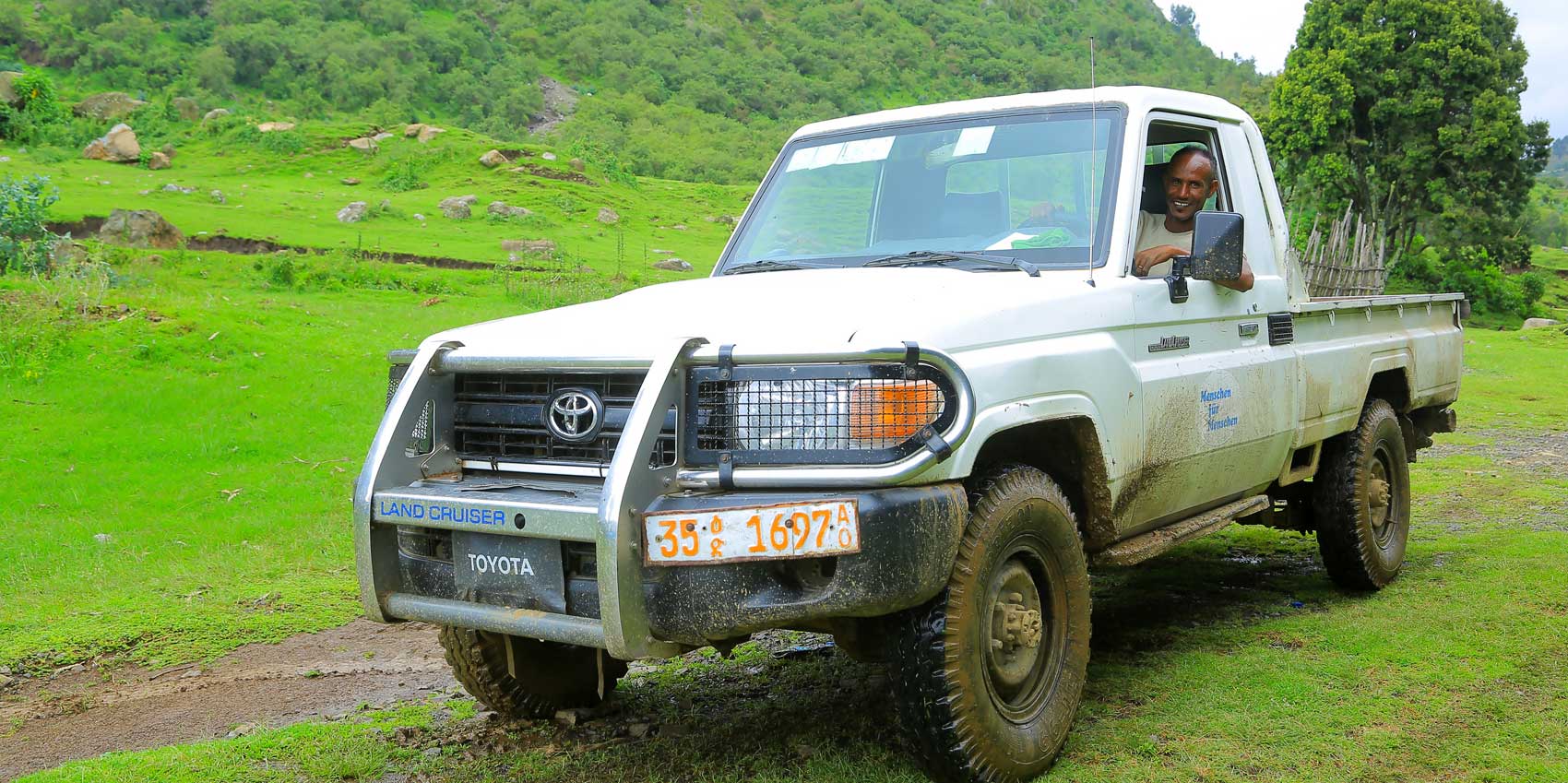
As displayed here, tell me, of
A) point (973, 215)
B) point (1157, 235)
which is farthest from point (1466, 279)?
point (973, 215)

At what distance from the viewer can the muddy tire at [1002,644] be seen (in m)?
3.40

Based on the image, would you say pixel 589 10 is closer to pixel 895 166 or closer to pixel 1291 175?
pixel 1291 175

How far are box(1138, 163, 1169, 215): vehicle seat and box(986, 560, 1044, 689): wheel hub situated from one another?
2058 millimetres

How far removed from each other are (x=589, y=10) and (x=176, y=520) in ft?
275

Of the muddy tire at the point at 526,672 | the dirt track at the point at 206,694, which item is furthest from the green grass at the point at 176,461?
the muddy tire at the point at 526,672

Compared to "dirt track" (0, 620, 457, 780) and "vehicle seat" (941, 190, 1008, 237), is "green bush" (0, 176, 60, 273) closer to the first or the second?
"dirt track" (0, 620, 457, 780)

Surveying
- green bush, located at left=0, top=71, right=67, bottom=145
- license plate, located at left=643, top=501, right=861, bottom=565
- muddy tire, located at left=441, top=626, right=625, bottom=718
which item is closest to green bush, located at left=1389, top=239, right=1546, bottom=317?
muddy tire, located at left=441, top=626, right=625, bottom=718

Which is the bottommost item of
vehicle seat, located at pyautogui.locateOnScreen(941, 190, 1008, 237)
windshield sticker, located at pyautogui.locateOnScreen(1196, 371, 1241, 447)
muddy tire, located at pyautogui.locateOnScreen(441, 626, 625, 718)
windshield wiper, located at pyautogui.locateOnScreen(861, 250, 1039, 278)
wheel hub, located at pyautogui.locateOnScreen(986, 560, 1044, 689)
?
muddy tire, located at pyautogui.locateOnScreen(441, 626, 625, 718)

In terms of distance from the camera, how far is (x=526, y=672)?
4.28 metres

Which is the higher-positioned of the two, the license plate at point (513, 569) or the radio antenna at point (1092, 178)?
the radio antenna at point (1092, 178)

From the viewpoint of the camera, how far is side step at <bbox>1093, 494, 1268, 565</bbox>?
14.2 ft

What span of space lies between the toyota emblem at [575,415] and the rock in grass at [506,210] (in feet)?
96.5

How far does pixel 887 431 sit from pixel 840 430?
12 centimetres

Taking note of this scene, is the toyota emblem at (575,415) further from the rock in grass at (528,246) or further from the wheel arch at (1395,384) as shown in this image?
the rock in grass at (528,246)
